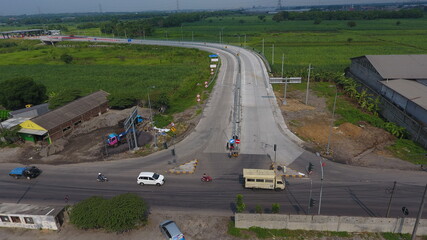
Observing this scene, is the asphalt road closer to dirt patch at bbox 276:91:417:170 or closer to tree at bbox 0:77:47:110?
dirt patch at bbox 276:91:417:170

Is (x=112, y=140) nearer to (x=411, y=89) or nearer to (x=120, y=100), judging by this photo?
(x=120, y=100)

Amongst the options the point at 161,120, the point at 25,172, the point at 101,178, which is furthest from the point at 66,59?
the point at 101,178

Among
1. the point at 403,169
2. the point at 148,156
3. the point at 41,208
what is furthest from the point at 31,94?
the point at 403,169

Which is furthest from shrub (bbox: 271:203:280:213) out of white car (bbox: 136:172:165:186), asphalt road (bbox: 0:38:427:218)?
white car (bbox: 136:172:165:186)

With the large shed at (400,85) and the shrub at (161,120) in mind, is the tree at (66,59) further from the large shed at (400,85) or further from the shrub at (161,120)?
the large shed at (400,85)

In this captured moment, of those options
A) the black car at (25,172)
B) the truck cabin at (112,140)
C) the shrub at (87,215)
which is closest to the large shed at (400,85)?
the shrub at (87,215)
